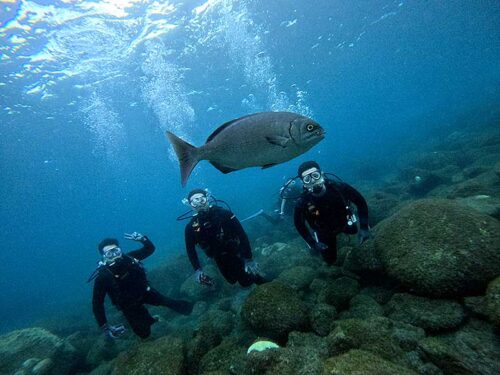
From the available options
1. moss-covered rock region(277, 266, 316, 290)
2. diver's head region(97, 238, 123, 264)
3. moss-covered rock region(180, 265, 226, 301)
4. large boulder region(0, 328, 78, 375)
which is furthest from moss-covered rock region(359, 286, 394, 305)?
large boulder region(0, 328, 78, 375)

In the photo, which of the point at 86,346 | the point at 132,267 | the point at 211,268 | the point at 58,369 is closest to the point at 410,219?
the point at 132,267

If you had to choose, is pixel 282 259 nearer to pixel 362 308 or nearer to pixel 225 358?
pixel 362 308

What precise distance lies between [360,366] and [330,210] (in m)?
3.13

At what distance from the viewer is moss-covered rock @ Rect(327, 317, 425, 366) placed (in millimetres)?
2791

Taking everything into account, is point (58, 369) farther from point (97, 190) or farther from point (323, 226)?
point (97, 190)

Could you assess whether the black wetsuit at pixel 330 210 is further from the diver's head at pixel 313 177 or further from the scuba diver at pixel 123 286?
the scuba diver at pixel 123 286

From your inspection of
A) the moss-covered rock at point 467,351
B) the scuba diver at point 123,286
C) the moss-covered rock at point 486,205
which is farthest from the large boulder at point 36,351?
the moss-covered rock at point 486,205

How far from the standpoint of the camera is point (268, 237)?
13156mm

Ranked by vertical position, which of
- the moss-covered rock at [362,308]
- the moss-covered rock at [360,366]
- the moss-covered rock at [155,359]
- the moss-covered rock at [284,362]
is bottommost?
the moss-covered rock at [362,308]

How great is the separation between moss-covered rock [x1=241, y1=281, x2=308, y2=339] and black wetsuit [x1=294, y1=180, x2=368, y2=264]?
119cm

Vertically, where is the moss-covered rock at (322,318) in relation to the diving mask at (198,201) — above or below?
below

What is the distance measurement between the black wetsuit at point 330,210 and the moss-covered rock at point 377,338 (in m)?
2.10

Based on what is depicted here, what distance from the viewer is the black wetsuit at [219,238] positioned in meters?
6.13

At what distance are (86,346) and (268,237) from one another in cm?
821
